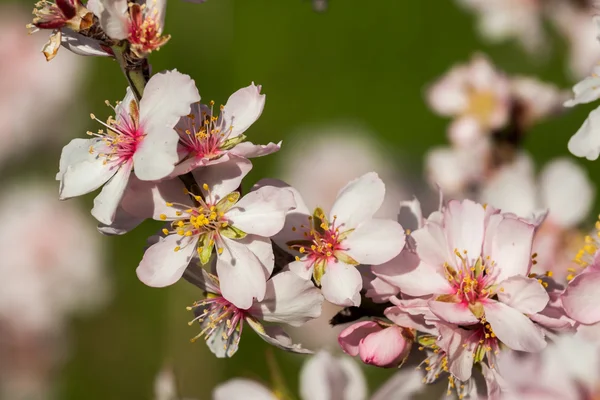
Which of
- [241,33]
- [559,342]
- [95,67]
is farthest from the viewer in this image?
[241,33]

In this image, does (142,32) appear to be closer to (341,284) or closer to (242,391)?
(341,284)

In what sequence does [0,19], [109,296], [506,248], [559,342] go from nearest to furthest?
[559,342] → [506,248] → [109,296] → [0,19]

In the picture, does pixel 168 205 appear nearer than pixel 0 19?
Yes

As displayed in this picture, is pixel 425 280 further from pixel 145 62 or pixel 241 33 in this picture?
pixel 241 33

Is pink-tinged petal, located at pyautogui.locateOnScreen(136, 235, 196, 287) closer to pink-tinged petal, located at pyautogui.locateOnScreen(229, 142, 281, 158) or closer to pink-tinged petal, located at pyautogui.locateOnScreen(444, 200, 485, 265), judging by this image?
pink-tinged petal, located at pyautogui.locateOnScreen(229, 142, 281, 158)

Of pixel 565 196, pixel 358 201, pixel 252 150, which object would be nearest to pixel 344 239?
pixel 358 201

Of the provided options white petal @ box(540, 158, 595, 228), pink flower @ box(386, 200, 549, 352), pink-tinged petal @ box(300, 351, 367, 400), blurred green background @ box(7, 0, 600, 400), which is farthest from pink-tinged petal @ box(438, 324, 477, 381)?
blurred green background @ box(7, 0, 600, 400)

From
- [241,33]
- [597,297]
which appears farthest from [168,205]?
[241,33]

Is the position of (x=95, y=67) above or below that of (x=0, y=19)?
below
